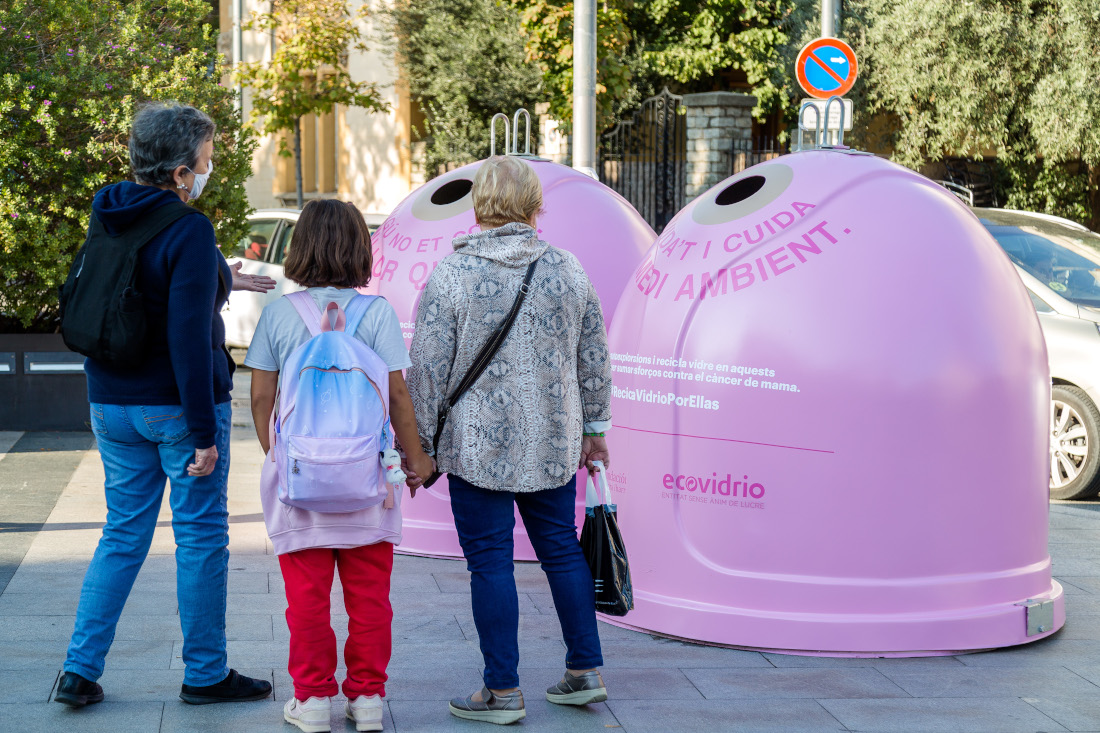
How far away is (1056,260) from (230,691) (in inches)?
245

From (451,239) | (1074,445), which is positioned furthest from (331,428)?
(1074,445)

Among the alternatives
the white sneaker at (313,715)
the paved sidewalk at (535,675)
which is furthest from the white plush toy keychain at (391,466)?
the paved sidewalk at (535,675)

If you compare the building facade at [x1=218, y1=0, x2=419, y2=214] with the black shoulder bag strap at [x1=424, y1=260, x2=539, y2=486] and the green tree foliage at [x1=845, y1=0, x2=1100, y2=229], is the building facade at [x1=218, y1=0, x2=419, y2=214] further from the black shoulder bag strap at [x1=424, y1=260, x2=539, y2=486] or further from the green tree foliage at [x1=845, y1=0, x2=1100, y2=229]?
the black shoulder bag strap at [x1=424, y1=260, x2=539, y2=486]

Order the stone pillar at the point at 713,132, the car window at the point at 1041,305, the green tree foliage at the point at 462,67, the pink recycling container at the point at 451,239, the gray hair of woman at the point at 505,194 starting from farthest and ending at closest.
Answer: the green tree foliage at the point at 462,67 → the stone pillar at the point at 713,132 → the car window at the point at 1041,305 → the pink recycling container at the point at 451,239 → the gray hair of woman at the point at 505,194

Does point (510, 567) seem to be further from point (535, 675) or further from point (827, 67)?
point (827, 67)

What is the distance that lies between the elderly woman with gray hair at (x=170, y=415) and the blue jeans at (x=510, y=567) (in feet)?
2.51

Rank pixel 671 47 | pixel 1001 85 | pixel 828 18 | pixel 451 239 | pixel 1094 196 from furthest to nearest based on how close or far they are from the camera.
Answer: pixel 671 47 → pixel 1094 196 → pixel 1001 85 → pixel 828 18 → pixel 451 239

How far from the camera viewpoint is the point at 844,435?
445 centimetres

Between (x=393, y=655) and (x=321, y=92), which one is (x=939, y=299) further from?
(x=321, y=92)

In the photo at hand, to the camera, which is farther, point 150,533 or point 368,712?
point 150,533

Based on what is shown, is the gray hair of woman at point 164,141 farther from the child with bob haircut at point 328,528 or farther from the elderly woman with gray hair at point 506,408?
the elderly woman with gray hair at point 506,408

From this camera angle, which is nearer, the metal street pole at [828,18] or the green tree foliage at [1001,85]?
the metal street pole at [828,18]

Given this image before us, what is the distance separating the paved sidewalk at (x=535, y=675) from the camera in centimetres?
389

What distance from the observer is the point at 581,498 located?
6.10 metres
